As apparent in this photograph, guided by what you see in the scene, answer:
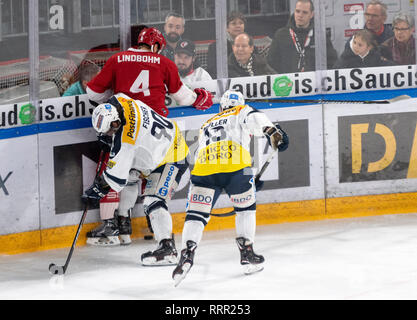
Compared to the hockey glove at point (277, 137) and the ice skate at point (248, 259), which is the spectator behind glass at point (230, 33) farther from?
the ice skate at point (248, 259)

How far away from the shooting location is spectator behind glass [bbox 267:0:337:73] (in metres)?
6.19

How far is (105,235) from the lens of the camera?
5605 millimetres

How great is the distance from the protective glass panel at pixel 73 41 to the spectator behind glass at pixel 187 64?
0.47 m

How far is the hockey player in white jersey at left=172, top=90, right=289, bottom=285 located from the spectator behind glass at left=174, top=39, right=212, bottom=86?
1355 mm

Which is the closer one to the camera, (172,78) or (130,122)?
(130,122)

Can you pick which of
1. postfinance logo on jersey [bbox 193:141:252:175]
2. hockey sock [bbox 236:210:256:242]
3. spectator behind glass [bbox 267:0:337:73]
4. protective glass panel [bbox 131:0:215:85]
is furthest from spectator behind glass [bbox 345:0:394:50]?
hockey sock [bbox 236:210:256:242]

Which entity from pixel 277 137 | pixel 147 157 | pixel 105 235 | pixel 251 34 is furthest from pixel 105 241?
pixel 251 34

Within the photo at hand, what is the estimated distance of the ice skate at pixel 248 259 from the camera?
183 inches

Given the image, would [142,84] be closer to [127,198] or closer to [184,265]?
[127,198]

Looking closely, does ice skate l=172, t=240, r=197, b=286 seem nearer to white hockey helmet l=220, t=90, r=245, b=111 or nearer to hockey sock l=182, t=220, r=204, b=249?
hockey sock l=182, t=220, r=204, b=249

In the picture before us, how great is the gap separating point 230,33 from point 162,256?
1.93 m

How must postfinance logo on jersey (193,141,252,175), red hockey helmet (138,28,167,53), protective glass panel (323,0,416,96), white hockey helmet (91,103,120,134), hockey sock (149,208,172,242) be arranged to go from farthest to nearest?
protective glass panel (323,0,416,96), red hockey helmet (138,28,167,53), hockey sock (149,208,172,242), white hockey helmet (91,103,120,134), postfinance logo on jersey (193,141,252,175)
